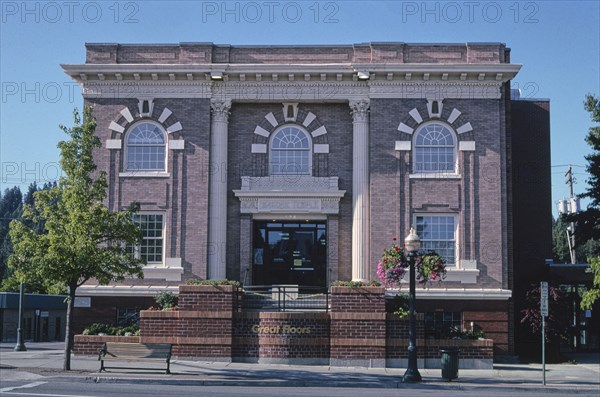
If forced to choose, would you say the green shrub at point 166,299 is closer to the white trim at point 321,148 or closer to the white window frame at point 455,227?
the white trim at point 321,148

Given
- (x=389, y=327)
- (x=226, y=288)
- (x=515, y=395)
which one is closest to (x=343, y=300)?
(x=389, y=327)

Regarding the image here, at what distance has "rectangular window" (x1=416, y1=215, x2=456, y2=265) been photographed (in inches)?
1174

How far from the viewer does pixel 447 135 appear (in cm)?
3033

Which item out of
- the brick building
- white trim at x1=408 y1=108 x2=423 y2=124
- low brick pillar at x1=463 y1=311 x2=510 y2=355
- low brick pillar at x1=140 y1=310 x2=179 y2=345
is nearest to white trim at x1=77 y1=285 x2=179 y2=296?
the brick building

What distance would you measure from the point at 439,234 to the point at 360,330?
656 cm

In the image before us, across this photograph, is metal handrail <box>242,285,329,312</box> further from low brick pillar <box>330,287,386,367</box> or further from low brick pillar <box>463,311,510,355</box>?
low brick pillar <box>463,311,510,355</box>

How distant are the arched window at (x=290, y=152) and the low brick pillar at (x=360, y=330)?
23.1 feet

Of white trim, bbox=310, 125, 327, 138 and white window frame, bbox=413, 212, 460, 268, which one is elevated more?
white trim, bbox=310, 125, 327, 138

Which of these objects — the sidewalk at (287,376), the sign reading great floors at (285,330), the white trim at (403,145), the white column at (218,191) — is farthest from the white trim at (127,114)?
the sign reading great floors at (285,330)

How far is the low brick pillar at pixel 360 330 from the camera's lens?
2497 cm

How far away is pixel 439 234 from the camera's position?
2997 centimetres

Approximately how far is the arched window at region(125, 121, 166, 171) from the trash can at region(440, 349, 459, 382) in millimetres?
13559

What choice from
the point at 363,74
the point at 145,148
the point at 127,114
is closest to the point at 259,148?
the point at 145,148

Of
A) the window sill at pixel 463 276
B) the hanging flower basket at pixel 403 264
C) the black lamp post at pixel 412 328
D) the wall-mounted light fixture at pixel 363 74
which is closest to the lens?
the black lamp post at pixel 412 328
